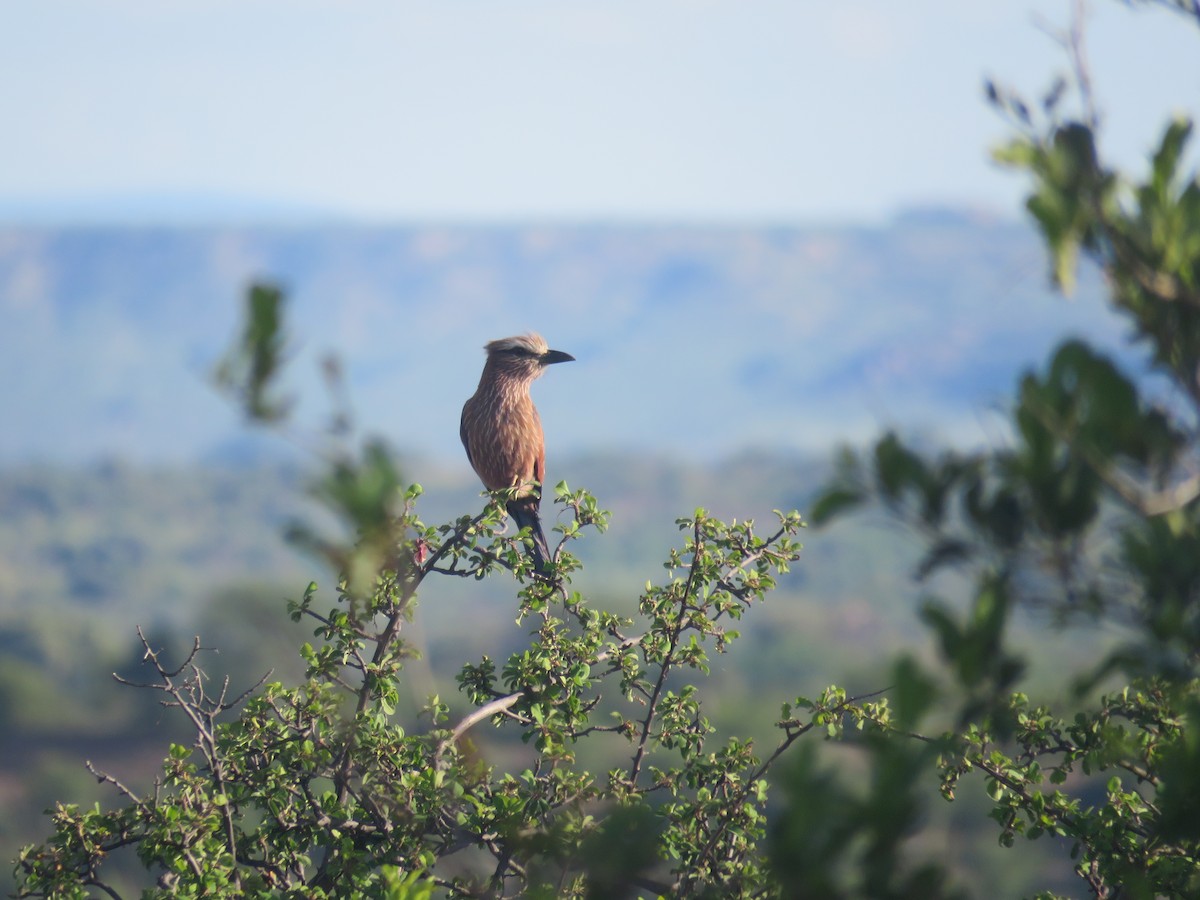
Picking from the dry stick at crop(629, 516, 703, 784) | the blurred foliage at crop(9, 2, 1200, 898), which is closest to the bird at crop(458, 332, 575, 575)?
the blurred foliage at crop(9, 2, 1200, 898)

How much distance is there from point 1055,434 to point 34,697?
7739 cm

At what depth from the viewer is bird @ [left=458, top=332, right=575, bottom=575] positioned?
9.70m

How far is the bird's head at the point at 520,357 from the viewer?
10125 millimetres

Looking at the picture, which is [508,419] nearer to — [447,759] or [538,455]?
[538,455]

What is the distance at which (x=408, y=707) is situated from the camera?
6422 mm

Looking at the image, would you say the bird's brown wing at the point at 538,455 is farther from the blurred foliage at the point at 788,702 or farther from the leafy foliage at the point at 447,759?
the leafy foliage at the point at 447,759

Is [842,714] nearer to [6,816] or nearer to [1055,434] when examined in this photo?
[1055,434]

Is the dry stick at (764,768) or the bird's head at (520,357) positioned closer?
the dry stick at (764,768)

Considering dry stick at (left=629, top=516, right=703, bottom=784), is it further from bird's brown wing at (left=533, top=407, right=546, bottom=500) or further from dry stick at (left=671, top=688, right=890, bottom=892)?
bird's brown wing at (left=533, top=407, right=546, bottom=500)

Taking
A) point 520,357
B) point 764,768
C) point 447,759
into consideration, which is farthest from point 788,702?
point 520,357

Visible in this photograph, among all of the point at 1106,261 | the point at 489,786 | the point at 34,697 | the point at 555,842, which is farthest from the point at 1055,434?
the point at 34,697

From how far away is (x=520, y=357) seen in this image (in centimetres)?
1017

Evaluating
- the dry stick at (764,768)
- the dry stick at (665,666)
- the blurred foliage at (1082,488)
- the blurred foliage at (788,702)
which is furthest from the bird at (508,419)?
the blurred foliage at (1082,488)

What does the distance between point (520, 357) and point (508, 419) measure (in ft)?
2.05
